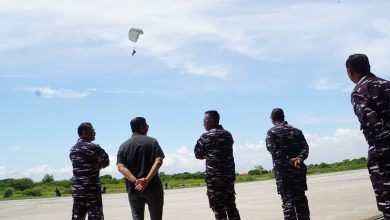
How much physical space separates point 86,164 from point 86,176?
17 cm

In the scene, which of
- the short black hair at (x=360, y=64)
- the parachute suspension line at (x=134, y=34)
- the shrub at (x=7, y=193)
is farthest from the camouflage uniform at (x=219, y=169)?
the shrub at (x=7, y=193)

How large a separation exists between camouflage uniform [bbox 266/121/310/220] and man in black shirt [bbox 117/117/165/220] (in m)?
2.03

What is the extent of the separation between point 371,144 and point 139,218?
10.9 ft

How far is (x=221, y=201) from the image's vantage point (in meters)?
6.51

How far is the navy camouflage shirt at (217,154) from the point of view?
6.58 meters

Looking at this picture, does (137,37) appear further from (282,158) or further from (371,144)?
(371,144)

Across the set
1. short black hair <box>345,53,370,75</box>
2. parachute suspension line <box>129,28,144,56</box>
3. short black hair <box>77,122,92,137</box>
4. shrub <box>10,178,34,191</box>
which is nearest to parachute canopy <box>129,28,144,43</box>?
parachute suspension line <box>129,28,144,56</box>

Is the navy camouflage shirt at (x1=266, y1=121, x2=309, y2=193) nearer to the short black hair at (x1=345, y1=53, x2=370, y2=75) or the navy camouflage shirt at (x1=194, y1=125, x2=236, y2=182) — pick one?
the navy camouflage shirt at (x1=194, y1=125, x2=236, y2=182)

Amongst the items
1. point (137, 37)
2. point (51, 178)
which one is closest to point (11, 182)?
point (51, 178)

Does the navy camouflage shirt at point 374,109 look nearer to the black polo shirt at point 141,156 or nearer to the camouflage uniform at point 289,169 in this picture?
the black polo shirt at point 141,156

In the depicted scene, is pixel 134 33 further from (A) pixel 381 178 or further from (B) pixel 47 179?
(B) pixel 47 179

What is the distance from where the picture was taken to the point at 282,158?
721 centimetres

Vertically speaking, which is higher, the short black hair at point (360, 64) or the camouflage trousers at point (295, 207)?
the short black hair at point (360, 64)

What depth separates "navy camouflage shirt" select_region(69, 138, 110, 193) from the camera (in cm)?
647
